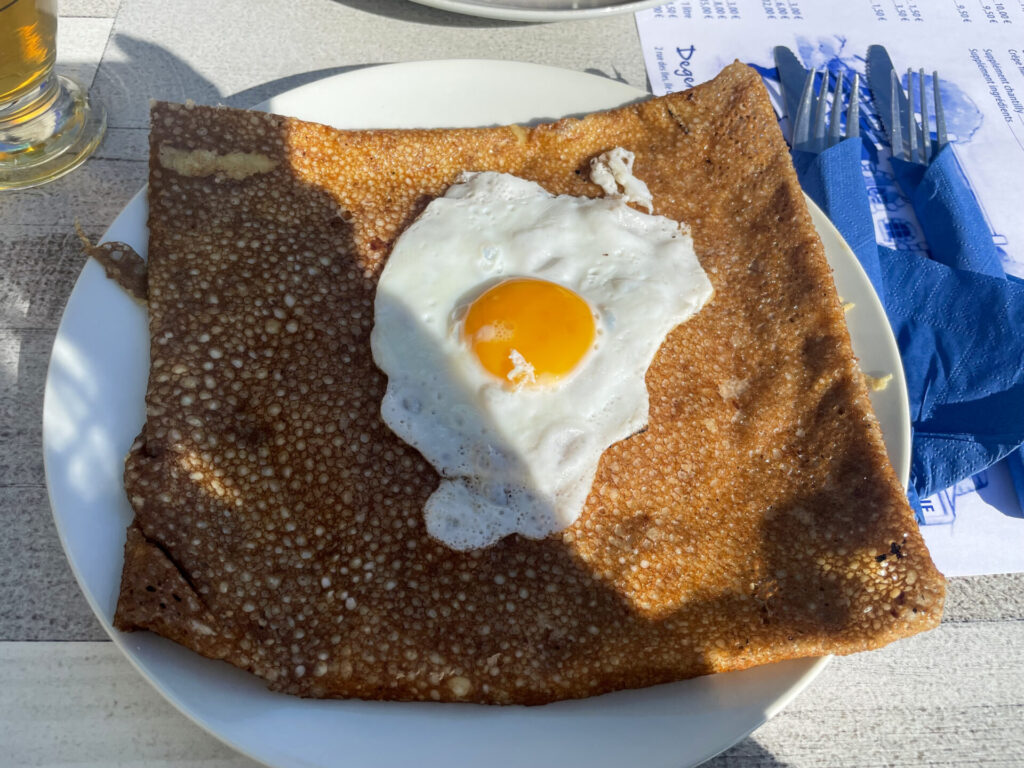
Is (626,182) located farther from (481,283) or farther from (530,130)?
(481,283)

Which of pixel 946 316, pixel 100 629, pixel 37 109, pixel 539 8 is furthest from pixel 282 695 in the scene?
pixel 539 8

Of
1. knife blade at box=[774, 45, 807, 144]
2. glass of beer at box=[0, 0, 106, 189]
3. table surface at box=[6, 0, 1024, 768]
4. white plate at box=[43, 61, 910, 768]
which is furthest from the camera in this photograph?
knife blade at box=[774, 45, 807, 144]

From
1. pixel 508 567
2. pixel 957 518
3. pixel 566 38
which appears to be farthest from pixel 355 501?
pixel 566 38

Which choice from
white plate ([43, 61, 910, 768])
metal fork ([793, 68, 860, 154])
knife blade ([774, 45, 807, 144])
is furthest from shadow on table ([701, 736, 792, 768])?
knife blade ([774, 45, 807, 144])

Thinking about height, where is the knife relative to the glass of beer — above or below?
above

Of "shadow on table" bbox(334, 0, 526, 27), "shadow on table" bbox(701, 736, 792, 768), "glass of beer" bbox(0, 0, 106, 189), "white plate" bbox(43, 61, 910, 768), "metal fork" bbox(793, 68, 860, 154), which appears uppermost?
"metal fork" bbox(793, 68, 860, 154)

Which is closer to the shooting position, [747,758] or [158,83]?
[747,758]

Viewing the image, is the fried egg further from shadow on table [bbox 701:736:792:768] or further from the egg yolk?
shadow on table [bbox 701:736:792:768]

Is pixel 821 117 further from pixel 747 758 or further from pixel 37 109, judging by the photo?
pixel 37 109
